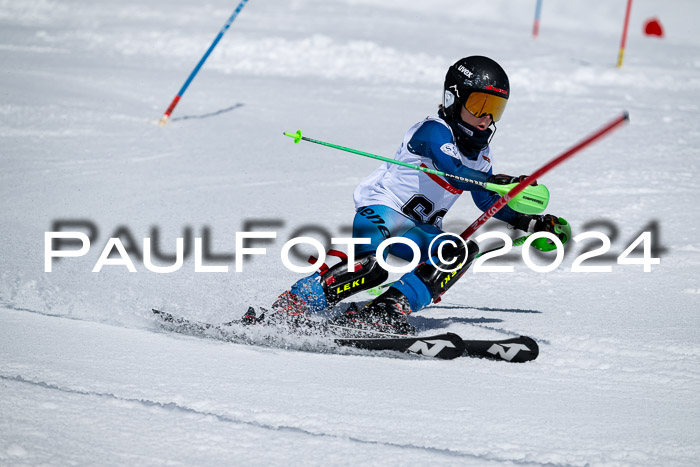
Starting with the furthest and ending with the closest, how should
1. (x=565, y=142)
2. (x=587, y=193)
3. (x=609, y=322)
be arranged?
(x=565, y=142), (x=587, y=193), (x=609, y=322)

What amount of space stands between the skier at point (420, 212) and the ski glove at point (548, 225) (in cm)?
3

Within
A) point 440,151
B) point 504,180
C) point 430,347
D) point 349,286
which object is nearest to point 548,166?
point 504,180

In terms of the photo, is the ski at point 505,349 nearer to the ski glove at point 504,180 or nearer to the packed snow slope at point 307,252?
the packed snow slope at point 307,252

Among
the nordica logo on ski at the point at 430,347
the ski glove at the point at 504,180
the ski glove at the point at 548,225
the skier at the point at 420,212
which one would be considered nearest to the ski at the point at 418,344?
the nordica logo on ski at the point at 430,347

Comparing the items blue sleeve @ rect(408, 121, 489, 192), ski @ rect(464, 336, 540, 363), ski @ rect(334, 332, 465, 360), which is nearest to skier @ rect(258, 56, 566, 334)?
blue sleeve @ rect(408, 121, 489, 192)

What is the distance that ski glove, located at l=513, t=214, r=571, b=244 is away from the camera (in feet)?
14.1

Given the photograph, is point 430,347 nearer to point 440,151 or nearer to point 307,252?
point 440,151

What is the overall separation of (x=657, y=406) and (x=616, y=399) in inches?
6.3

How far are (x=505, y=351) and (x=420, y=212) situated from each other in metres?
0.87

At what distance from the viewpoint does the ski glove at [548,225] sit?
4.29 meters

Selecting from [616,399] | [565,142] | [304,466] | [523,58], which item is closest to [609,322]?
[616,399]

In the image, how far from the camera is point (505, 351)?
380cm

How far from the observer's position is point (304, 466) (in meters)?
2.61

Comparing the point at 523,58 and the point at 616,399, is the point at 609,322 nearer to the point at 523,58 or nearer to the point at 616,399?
the point at 616,399
